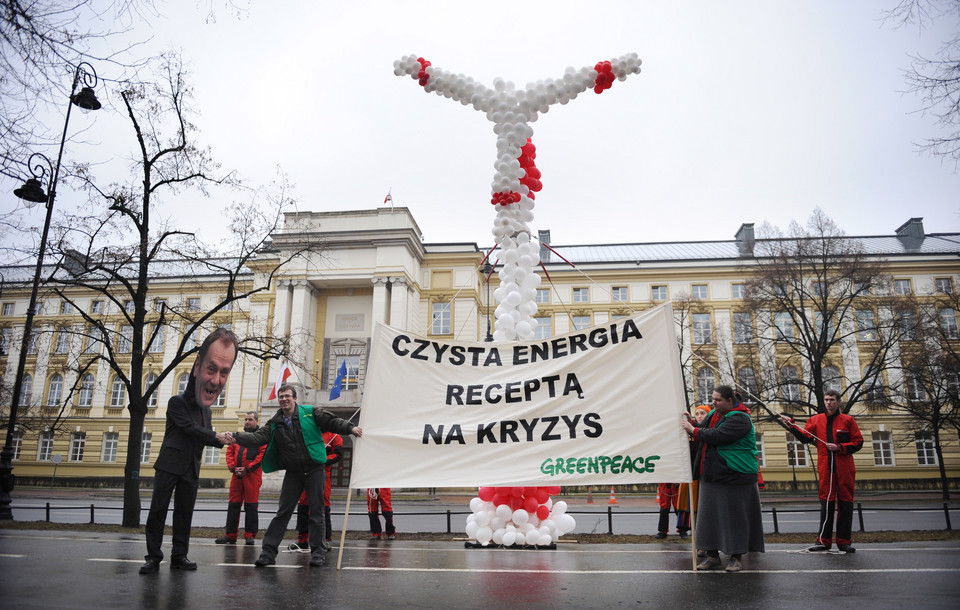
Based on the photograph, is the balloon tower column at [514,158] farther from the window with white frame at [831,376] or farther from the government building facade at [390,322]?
the window with white frame at [831,376]

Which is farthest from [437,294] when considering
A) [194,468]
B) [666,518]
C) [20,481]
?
[194,468]

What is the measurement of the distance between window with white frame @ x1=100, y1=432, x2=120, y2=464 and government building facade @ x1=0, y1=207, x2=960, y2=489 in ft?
0.32

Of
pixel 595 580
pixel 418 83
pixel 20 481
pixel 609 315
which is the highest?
pixel 609 315

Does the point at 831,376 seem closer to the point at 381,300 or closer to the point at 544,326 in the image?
the point at 544,326

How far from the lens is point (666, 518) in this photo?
36.3ft

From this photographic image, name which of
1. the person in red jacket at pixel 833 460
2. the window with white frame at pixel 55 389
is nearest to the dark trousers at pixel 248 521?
the person in red jacket at pixel 833 460

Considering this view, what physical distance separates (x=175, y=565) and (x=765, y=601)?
5301 millimetres

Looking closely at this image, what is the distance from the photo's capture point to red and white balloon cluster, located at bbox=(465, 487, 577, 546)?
8.48 metres

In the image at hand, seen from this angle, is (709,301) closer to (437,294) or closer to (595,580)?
(437,294)

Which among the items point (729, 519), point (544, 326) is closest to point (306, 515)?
point (729, 519)

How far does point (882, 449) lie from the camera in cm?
→ 4331

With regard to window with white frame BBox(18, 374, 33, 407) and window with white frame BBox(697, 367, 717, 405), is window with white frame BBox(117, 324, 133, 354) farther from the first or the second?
window with white frame BBox(697, 367, 717, 405)

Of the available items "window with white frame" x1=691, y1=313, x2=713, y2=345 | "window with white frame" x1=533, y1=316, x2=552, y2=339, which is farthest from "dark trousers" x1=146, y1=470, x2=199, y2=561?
"window with white frame" x1=691, y1=313, x2=713, y2=345

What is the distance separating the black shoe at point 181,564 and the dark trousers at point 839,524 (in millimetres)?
7311
